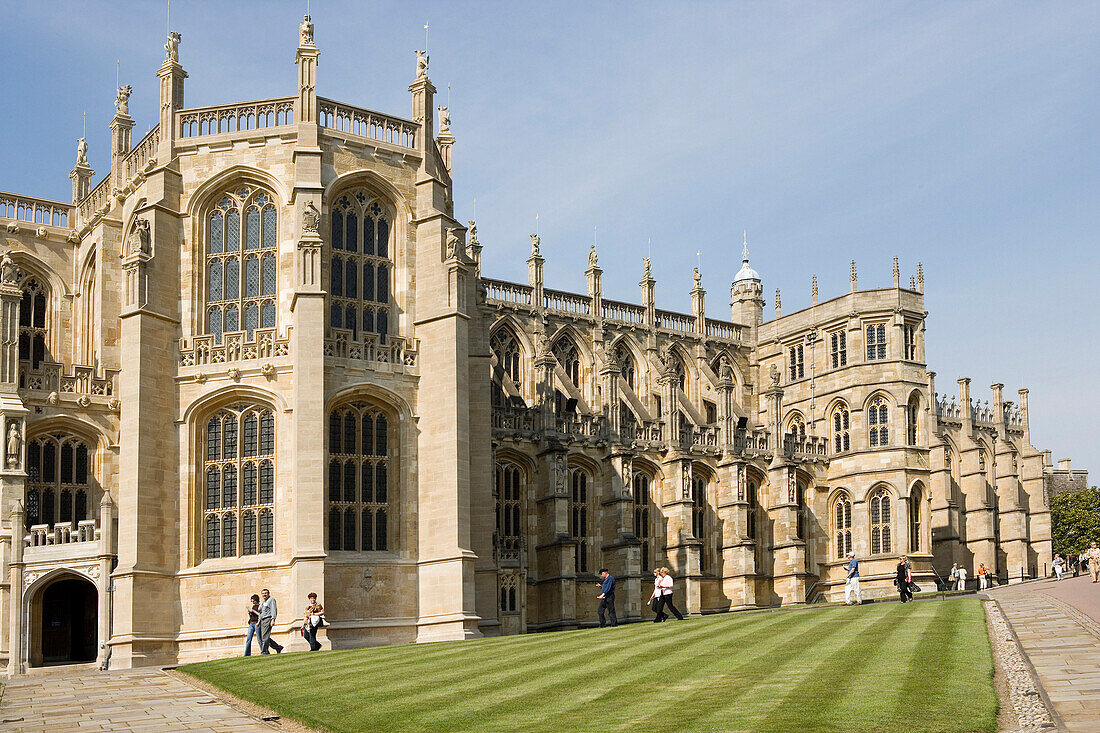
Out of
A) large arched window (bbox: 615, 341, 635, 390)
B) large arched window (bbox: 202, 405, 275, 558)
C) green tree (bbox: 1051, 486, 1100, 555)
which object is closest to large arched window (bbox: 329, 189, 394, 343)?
large arched window (bbox: 202, 405, 275, 558)

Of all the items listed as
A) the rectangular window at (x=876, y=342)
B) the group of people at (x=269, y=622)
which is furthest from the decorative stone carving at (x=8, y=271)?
the rectangular window at (x=876, y=342)

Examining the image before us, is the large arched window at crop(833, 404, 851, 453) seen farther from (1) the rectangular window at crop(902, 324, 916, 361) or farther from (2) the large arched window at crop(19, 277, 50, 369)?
(2) the large arched window at crop(19, 277, 50, 369)

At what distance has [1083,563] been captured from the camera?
235 ft

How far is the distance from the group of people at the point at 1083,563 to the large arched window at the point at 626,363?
73.4ft

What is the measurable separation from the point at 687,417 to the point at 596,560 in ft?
33.9

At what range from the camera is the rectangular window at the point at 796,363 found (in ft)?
218

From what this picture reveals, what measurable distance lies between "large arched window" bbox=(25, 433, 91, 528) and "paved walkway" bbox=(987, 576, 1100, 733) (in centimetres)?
2759

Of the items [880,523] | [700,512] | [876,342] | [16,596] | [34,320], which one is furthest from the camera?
[876,342]

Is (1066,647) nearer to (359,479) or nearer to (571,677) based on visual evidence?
(571,677)

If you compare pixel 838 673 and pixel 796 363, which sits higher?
pixel 796 363

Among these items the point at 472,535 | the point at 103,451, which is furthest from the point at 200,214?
the point at 472,535

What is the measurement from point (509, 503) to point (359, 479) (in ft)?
49.3

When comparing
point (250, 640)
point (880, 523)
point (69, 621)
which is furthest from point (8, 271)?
point (880, 523)

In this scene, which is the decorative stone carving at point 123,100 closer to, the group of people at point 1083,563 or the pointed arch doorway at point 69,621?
the pointed arch doorway at point 69,621
